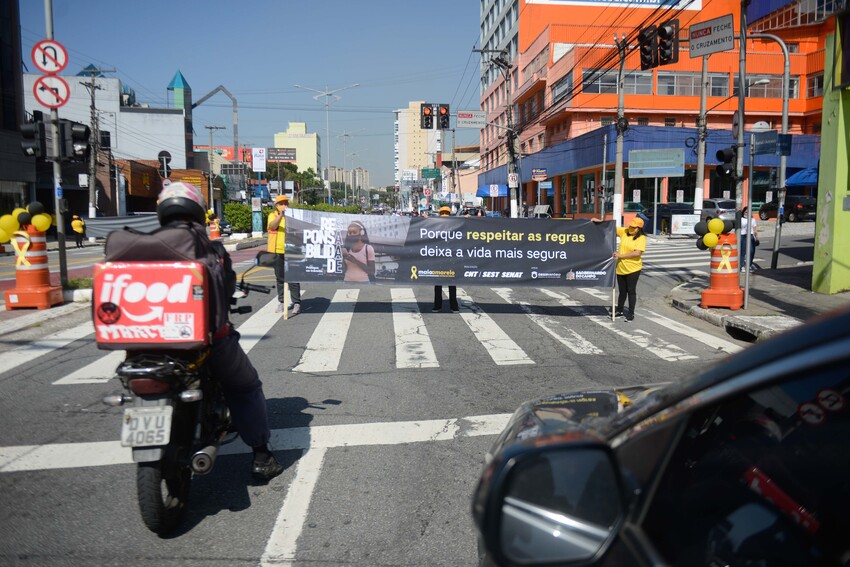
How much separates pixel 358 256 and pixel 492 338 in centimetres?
303

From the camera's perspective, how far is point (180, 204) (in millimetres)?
3855

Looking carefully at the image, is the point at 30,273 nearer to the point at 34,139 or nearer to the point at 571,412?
the point at 34,139

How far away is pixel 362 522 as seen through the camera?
3.87 meters

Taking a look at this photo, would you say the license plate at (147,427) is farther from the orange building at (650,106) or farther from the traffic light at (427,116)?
the orange building at (650,106)

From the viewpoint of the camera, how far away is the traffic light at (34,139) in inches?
484

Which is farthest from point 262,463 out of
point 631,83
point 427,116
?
point 631,83

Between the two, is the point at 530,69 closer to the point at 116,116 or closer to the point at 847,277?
the point at 116,116

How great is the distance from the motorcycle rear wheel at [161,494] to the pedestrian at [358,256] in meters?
7.29

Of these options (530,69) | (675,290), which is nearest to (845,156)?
(675,290)

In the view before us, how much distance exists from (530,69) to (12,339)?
58.3m

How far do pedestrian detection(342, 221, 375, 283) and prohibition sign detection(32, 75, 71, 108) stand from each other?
18.6 ft

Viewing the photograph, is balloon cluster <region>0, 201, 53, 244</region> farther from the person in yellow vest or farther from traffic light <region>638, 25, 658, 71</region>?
the person in yellow vest

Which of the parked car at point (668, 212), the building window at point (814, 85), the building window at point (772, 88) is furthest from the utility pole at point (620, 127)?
the building window at point (814, 85)

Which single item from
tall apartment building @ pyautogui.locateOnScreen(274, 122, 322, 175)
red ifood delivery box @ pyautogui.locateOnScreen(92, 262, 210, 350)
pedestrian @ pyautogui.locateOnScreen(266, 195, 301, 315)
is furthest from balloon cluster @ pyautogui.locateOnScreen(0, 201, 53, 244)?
tall apartment building @ pyautogui.locateOnScreen(274, 122, 322, 175)
